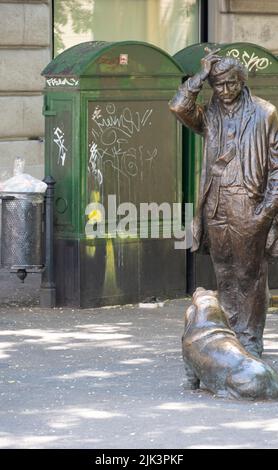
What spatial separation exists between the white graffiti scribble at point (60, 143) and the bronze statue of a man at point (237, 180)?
8.38 ft

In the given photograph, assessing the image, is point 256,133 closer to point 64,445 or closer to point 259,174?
point 259,174

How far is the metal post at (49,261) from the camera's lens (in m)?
12.4

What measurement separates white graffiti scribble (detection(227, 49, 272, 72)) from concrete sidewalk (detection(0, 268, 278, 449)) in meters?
2.32

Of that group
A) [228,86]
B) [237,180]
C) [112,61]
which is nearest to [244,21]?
[112,61]

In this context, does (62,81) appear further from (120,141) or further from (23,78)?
(23,78)

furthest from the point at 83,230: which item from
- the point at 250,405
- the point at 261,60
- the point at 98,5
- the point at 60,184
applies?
the point at 98,5

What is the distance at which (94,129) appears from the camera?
40.7 feet

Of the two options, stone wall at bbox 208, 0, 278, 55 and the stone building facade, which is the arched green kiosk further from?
stone wall at bbox 208, 0, 278, 55

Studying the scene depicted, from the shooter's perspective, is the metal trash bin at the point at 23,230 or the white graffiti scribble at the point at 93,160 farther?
the metal trash bin at the point at 23,230

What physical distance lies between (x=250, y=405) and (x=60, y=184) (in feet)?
14.4

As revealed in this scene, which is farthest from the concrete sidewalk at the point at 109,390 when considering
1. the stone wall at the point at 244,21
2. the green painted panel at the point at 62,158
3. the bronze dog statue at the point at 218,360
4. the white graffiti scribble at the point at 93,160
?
the stone wall at the point at 244,21

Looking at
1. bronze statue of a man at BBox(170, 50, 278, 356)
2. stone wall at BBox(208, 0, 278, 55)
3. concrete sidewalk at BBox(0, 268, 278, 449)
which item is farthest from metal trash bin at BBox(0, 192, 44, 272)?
stone wall at BBox(208, 0, 278, 55)

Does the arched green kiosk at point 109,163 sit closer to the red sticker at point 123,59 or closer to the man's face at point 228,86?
the red sticker at point 123,59

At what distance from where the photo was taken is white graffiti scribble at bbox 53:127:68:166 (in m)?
12.5
